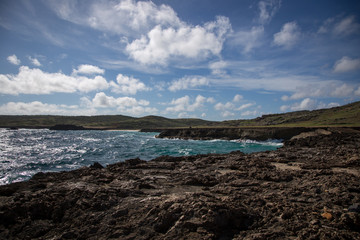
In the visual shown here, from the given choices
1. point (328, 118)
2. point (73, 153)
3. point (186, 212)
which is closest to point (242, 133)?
point (328, 118)

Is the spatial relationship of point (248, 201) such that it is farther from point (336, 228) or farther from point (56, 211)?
point (56, 211)

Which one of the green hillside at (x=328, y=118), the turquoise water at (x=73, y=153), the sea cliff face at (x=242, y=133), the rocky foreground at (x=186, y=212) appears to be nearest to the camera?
the rocky foreground at (x=186, y=212)

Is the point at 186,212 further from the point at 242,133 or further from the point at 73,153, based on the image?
the point at 242,133

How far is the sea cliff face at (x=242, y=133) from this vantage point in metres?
54.0

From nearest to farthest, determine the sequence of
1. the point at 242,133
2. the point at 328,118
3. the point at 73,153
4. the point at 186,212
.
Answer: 1. the point at 186,212
2. the point at 73,153
3. the point at 242,133
4. the point at 328,118

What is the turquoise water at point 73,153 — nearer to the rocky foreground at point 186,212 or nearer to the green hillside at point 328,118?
the rocky foreground at point 186,212

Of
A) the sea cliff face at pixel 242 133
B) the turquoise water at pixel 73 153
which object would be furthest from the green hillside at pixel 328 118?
the turquoise water at pixel 73 153

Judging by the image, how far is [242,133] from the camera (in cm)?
6322

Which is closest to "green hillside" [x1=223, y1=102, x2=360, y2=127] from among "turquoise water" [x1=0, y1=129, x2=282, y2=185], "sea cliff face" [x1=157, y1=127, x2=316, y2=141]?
"sea cliff face" [x1=157, y1=127, x2=316, y2=141]

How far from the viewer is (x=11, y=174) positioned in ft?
60.5

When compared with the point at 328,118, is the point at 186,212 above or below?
below

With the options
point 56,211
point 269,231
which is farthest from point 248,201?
point 56,211

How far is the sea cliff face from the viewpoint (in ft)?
177

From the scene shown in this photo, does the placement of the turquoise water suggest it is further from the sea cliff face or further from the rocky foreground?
the rocky foreground
